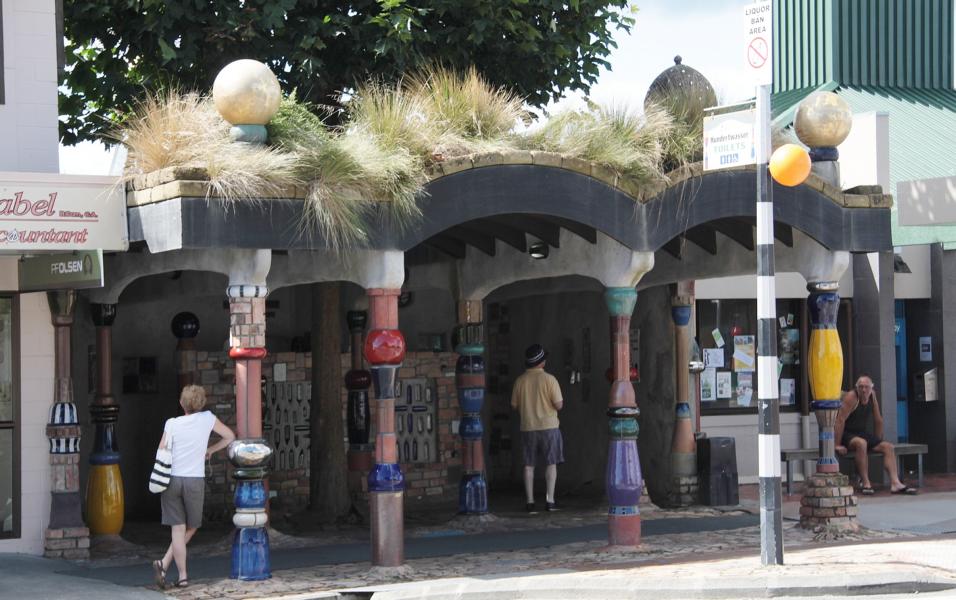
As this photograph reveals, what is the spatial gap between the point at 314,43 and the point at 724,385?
723 centimetres

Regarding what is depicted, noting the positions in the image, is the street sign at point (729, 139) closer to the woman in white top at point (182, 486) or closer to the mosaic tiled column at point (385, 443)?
the mosaic tiled column at point (385, 443)

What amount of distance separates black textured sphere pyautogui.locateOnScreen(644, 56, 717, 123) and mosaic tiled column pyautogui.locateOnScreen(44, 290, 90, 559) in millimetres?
5459

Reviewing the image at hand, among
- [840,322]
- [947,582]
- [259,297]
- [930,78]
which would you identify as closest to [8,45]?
[259,297]

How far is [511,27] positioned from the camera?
15.2 m

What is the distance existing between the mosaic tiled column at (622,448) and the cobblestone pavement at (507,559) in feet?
0.71

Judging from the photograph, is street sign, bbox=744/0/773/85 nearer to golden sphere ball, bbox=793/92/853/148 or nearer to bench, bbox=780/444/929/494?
golden sphere ball, bbox=793/92/853/148

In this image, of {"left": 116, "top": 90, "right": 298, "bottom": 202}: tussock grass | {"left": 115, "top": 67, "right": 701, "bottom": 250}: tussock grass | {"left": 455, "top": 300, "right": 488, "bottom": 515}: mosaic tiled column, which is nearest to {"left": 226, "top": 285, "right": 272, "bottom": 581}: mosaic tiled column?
{"left": 115, "top": 67, "right": 701, "bottom": 250}: tussock grass

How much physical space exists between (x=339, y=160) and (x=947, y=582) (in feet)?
18.0

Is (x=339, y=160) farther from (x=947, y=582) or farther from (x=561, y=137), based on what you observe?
(x=947, y=582)

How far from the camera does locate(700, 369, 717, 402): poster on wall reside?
727 inches

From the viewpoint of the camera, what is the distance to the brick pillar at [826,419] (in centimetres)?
1341

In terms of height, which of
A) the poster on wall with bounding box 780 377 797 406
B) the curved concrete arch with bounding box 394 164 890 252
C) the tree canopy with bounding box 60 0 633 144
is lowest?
the poster on wall with bounding box 780 377 797 406

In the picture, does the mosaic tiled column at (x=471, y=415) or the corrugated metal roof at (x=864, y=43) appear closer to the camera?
the mosaic tiled column at (x=471, y=415)

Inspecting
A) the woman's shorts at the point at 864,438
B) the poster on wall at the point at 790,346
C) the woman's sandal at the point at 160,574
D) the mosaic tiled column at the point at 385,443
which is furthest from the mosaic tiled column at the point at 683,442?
the woman's sandal at the point at 160,574
